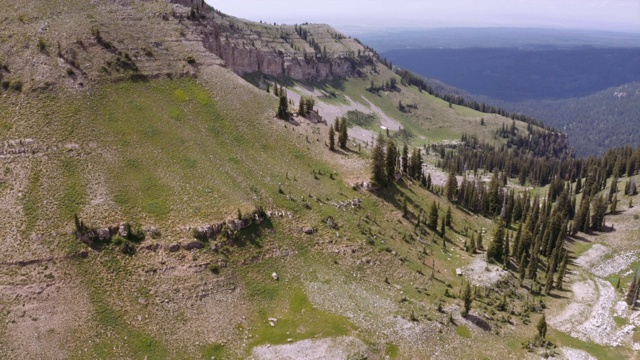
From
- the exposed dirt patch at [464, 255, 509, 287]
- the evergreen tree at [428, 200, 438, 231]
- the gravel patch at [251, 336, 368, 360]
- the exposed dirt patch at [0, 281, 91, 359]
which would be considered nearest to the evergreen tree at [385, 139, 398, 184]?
the evergreen tree at [428, 200, 438, 231]

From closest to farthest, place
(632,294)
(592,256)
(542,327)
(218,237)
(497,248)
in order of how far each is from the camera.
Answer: (542,327)
(218,237)
(632,294)
(497,248)
(592,256)

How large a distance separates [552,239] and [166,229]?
96.0m

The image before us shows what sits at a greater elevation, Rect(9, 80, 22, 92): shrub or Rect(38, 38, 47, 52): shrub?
Rect(38, 38, 47, 52): shrub

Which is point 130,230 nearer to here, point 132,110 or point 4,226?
point 4,226

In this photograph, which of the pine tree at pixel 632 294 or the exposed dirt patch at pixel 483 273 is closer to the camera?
the exposed dirt patch at pixel 483 273

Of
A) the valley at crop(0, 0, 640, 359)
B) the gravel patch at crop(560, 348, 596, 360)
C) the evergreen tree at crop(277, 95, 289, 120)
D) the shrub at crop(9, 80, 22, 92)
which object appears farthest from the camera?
the evergreen tree at crop(277, 95, 289, 120)

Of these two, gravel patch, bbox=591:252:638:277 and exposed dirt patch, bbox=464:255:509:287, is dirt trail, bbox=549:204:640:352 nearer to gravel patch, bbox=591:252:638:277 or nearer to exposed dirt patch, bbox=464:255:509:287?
gravel patch, bbox=591:252:638:277

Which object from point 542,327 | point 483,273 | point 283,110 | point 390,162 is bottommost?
point 483,273

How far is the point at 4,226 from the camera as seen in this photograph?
204 feet

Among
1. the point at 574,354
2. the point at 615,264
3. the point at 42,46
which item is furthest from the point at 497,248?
the point at 42,46

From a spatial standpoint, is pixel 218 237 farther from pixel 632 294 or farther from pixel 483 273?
pixel 632 294

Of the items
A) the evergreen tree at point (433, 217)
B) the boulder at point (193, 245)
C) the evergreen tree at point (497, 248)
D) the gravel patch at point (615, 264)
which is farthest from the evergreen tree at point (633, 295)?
the boulder at point (193, 245)

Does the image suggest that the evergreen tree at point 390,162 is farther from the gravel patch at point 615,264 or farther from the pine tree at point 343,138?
the gravel patch at point 615,264

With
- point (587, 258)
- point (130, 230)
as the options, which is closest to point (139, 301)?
point (130, 230)
